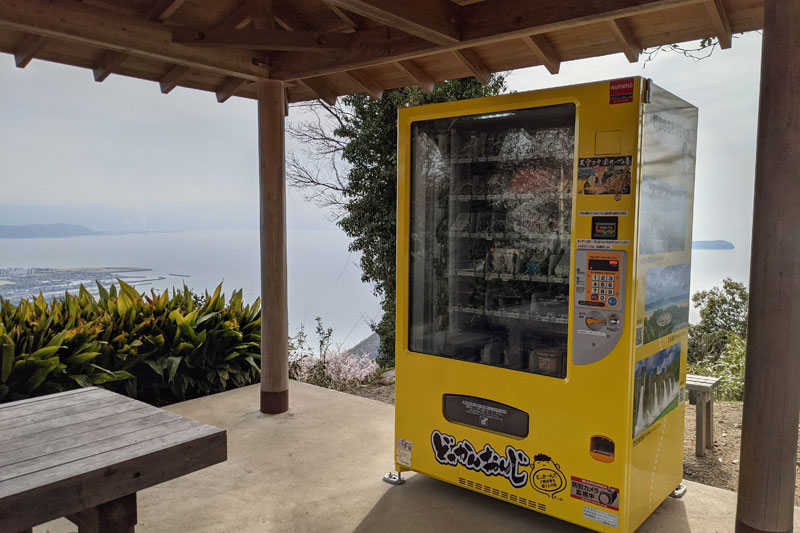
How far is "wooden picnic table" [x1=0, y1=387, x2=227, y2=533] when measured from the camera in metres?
1.51

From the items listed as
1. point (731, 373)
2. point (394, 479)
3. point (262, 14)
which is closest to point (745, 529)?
point (394, 479)

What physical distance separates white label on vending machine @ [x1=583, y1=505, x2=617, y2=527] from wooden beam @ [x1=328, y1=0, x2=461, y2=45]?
257 cm

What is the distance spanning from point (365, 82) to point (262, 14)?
0.93 m

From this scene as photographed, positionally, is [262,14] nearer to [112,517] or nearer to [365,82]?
[365,82]

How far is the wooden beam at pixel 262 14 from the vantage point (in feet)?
12.1

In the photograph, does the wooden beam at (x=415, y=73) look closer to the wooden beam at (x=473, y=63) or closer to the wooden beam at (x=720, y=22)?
the wooden beam at (x=473, y=63)

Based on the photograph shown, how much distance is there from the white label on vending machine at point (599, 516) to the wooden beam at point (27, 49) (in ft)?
13.5

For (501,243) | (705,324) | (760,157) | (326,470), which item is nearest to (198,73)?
(501,243)

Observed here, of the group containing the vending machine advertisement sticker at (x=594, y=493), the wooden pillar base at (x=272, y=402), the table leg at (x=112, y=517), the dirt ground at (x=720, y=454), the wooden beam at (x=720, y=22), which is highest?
the wooden beam at (x=720, y=22)

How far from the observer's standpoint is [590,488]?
8.57ft

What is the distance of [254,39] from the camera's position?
3.46 meters

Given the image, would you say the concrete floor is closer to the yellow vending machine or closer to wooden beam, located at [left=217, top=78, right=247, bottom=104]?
the yellow vending machine

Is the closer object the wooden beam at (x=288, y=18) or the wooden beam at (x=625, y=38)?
the wooden beam at (x=625, y=38)

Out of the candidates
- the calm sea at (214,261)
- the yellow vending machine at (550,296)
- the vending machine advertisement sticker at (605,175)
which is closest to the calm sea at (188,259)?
the calm sea at (214,261)
